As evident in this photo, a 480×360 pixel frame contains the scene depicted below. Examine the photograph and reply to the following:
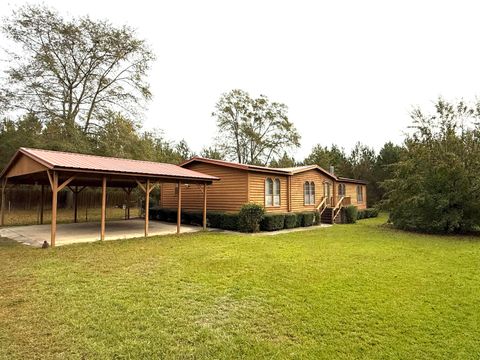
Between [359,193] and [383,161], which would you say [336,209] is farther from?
[383,161]

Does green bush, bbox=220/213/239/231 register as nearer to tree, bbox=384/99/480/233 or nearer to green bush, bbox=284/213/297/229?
green bush, bbox=284/213/297/229

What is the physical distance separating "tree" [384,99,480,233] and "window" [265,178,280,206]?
5599 millimetres

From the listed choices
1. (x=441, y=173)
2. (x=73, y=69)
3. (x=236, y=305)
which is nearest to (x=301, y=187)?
(x=441, y=173)

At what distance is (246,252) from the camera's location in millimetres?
8211

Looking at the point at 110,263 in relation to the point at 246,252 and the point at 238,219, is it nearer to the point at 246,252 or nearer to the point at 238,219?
the point at 246,252

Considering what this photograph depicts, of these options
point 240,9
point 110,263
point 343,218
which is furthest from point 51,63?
point 343,218

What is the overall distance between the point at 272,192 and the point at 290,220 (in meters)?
1.77

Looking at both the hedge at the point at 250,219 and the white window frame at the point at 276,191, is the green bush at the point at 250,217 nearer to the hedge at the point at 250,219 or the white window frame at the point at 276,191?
the hedge at the point at 250,219

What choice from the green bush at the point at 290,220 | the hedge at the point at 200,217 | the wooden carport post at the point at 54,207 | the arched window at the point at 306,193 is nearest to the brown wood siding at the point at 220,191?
the hedge at the point at 200,217

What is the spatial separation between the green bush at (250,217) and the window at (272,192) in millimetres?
2337

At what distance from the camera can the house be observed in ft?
47.3

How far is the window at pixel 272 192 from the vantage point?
15248 mm

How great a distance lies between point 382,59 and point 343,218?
10.4 m

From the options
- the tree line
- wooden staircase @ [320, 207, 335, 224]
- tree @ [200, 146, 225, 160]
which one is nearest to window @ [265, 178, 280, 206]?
wooden staircase @ [320, 207, 335, 224]
